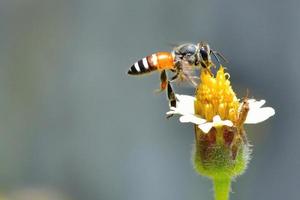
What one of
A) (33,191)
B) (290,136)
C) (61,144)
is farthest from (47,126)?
(290,136)

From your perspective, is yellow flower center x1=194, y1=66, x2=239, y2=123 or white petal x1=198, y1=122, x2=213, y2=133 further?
yellow flower center x1=194, y1=66, x2=239, y2=123

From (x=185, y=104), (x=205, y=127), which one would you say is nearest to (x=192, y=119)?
Answer: (x=205, y=127)

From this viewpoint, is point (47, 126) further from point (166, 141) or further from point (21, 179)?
point (166, 141)

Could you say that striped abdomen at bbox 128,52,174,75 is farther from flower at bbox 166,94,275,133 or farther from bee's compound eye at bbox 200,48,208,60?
flower at bbox 166,94,275,133

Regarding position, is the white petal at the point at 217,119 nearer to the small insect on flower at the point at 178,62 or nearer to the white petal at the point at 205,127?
the white petal at the point at 205,127

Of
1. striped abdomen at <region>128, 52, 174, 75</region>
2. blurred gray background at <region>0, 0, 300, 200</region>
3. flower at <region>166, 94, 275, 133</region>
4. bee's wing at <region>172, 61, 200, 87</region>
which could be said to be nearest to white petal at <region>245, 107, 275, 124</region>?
flower at <region>166, 94, 275, 133</region>

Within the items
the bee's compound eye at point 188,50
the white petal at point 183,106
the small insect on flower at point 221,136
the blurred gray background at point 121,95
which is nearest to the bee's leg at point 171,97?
the white petal at point 183,106
